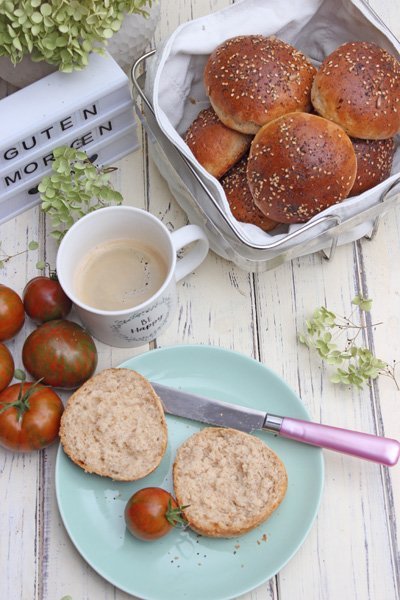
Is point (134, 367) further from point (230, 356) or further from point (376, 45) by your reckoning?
point (376, 45)

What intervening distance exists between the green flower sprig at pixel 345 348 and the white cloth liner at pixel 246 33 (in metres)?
0.14

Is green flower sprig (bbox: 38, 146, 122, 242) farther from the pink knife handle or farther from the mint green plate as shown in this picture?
the pink knife handle

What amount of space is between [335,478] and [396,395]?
184mm

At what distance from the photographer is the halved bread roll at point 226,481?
1.21m

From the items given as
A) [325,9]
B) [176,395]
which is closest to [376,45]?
[325,9]

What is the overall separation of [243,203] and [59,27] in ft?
1.32

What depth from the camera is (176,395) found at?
1.31 meters

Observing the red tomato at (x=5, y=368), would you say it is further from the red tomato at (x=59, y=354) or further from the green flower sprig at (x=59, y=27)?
the green flower sprig at (x=59, y=27)

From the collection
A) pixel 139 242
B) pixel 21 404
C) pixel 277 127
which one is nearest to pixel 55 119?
pixel 139 242

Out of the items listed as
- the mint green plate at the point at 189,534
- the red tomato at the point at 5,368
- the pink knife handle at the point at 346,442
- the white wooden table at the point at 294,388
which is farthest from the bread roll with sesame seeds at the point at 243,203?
the red tomato at the point at 5,368

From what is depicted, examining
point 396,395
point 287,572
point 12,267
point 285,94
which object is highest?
point 285,94

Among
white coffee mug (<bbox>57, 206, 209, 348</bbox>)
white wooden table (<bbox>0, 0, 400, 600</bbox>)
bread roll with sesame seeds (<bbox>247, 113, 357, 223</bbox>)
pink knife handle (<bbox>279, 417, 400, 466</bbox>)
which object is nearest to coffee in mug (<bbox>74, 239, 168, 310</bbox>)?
white coffee mug (<bbox>57, 206, 209, 348</bbox>)

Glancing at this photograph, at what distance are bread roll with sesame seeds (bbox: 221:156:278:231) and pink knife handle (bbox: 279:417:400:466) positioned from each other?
0.34 m

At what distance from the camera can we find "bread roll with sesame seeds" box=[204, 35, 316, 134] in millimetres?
1303
